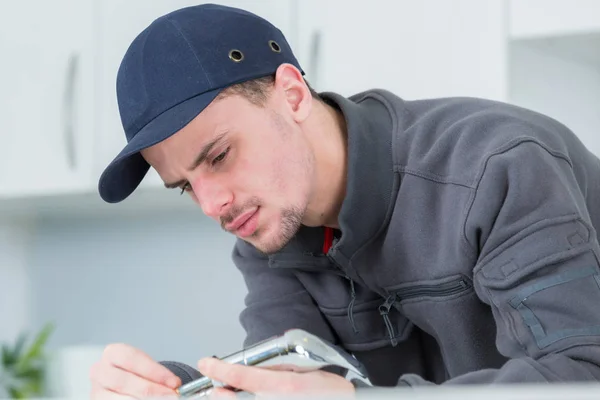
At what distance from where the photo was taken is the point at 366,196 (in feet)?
3.55

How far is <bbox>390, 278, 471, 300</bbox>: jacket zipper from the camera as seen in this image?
3.37ft

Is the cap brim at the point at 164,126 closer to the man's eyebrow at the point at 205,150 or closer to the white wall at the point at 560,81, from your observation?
the man's eyebrow at the point at 205,150

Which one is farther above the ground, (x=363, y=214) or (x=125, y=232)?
(x=363, y=214)

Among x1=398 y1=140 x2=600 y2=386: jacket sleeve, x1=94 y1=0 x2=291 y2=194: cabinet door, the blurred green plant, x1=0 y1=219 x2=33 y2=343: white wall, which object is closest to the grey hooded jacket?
x1=398 y1=140 x2=600 y2=386: jacket sleeve

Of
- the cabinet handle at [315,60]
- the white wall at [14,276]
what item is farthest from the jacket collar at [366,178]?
the white wall at [14,276]

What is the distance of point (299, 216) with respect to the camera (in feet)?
3.66

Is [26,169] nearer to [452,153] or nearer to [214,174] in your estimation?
[214,174]

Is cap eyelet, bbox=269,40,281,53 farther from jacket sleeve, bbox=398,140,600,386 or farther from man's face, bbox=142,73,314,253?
jacket sleeve, bbox=398,140,600,386

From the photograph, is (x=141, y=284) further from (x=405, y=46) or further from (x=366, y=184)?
(x=366, y=184)

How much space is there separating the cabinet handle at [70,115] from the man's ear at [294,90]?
42.0 inches

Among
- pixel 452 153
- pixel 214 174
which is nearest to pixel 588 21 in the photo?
pixel 452 153

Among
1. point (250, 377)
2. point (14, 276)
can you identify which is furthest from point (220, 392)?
point (14, 276)

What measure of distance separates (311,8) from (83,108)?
23.6 inches

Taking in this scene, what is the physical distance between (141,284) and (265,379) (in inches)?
68.5
